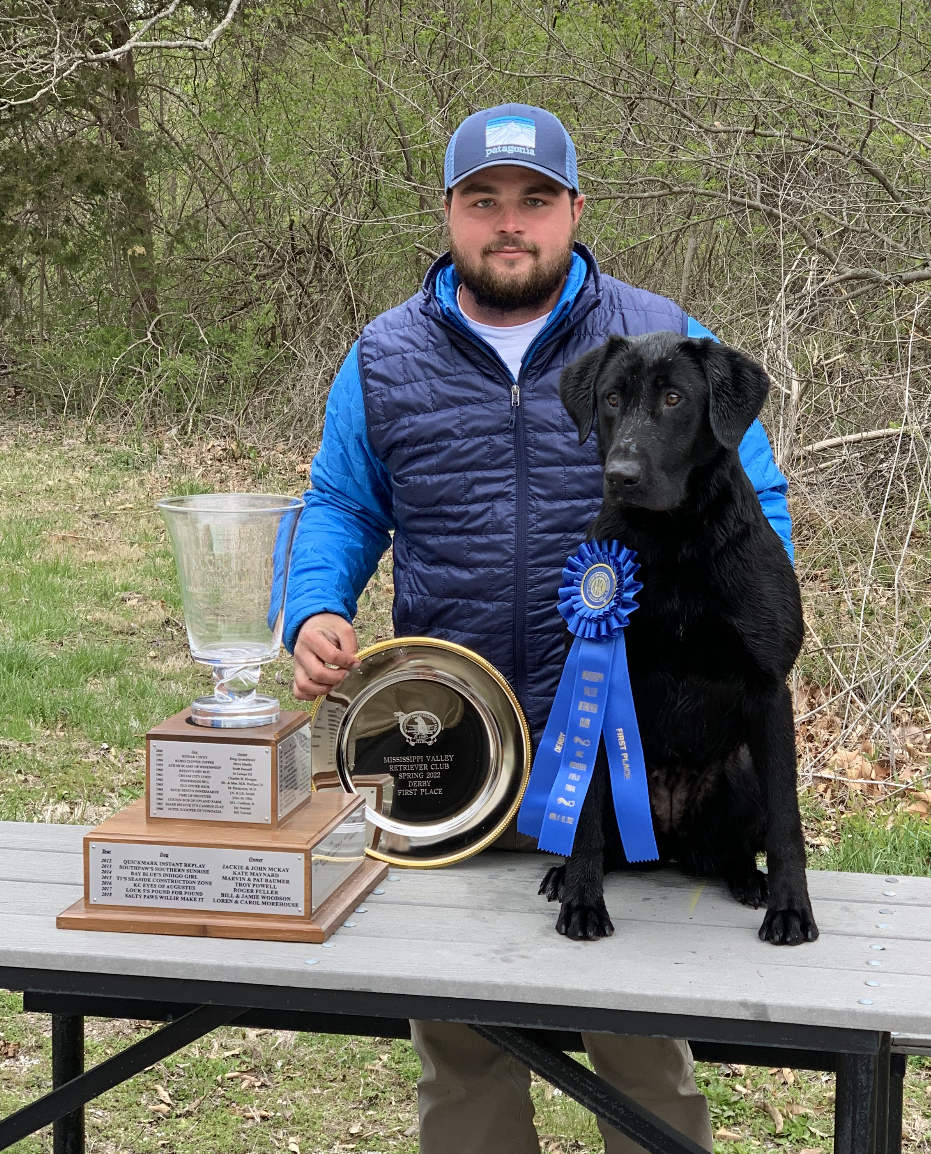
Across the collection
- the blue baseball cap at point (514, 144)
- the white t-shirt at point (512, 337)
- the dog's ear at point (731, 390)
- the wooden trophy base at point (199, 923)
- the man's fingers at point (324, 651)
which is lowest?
the wooden trophy base at point (199, 923)

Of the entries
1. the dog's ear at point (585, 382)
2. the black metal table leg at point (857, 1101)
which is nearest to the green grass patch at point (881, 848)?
the black metal table leg at point (857, 1101)

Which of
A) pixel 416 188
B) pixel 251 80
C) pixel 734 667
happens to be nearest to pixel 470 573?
pixel 734 667

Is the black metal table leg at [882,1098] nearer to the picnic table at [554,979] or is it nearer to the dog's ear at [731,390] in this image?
the picnic table at [554,979]

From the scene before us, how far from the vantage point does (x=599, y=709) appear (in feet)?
6.54

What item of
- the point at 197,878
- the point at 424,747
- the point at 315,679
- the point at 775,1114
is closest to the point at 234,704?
the point at 197,878

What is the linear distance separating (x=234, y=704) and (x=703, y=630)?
0.80m

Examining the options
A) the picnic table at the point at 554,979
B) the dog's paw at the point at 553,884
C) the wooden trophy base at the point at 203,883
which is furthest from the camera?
the dog's paw at the point at 553,884

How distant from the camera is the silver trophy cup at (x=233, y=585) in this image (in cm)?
202

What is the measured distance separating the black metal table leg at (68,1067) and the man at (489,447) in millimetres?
726

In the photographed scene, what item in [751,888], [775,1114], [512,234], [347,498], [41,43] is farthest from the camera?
[41,43]

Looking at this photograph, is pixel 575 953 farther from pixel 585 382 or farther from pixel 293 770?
pixel 585 382

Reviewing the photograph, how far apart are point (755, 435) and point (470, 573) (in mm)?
693

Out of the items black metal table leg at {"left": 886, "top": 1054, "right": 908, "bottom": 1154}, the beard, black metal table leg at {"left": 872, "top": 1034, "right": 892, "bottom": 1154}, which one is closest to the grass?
black metal table leg at {"left": 886, "top": 1054, "right": 908, "bottom": 1154}

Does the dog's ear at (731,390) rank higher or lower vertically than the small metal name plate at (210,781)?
higher
